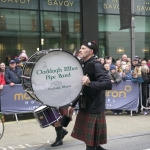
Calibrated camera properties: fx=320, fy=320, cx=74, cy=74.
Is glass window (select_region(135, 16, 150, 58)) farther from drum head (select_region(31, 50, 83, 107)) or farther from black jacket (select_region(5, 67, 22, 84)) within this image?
drum head (select_region(31, 50, 83, 107))

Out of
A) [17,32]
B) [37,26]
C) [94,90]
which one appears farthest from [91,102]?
[37,26]

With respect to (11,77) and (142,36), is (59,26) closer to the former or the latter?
(142,36)

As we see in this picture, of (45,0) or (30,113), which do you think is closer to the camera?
(30,113)

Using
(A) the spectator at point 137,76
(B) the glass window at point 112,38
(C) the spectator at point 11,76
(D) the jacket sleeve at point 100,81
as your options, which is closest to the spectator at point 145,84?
(A) the spectator at point 137,76

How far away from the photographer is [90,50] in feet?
13.9

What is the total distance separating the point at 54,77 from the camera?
4164mm

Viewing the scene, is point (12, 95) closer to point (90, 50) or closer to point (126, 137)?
point (126, 137)

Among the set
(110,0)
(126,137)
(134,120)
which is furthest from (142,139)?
(110,0)

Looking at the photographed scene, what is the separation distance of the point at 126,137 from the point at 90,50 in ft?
9.45

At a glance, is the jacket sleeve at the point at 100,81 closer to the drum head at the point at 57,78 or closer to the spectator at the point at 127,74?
the drum head at the point at 57,78

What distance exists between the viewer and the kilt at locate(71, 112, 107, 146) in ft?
14.1

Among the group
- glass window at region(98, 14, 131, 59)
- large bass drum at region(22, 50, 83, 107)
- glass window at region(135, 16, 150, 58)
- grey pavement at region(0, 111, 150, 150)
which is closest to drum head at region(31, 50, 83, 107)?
large bass drum at region(22, 50, 83, 107)

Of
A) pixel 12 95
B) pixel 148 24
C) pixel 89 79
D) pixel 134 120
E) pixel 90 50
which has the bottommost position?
pixel 134 120

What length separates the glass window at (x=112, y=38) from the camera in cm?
1546
